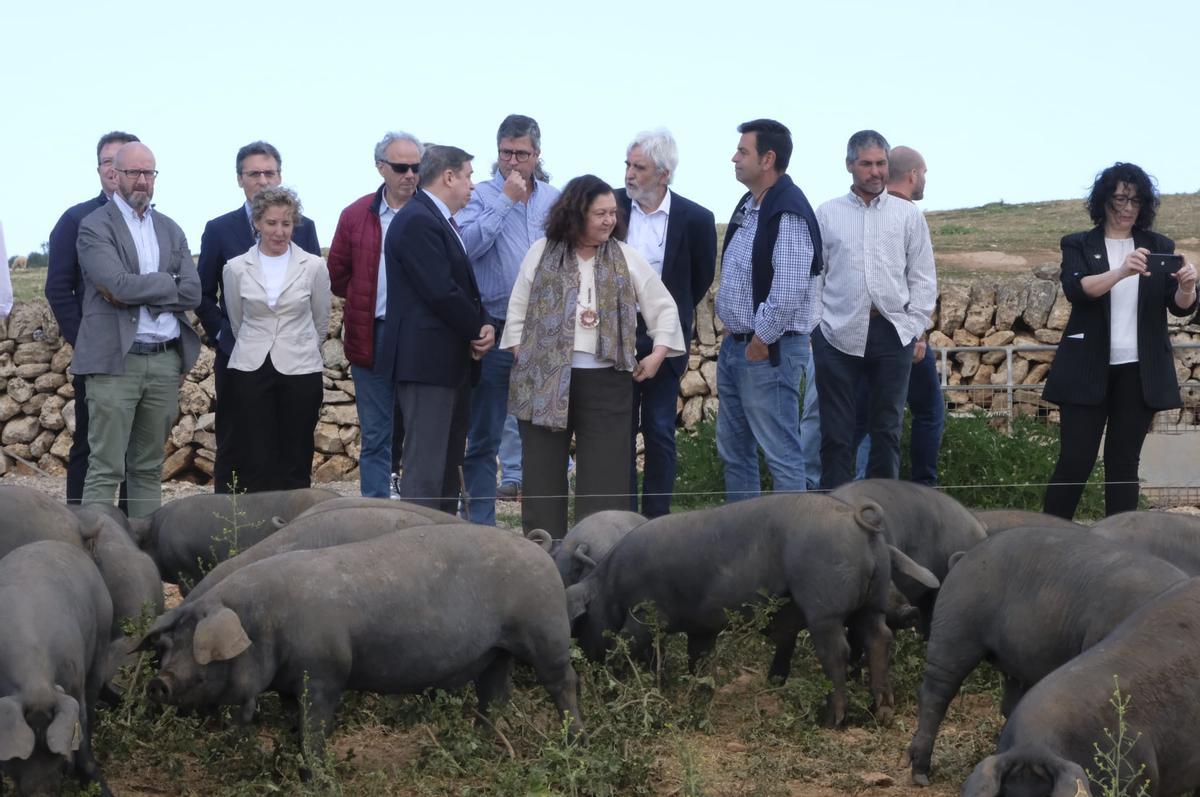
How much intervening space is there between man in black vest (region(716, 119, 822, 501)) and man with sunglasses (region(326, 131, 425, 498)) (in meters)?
1.84

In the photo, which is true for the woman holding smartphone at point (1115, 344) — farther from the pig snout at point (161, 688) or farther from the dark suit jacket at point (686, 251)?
the pig snout at point (161, 688)

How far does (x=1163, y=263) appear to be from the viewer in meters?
8.45

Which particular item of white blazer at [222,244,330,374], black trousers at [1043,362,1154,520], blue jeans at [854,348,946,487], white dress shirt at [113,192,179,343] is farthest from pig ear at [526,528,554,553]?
blue jeans at [854,348,946,487]

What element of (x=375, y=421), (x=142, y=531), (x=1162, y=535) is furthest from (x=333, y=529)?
(x=1162, y=535)

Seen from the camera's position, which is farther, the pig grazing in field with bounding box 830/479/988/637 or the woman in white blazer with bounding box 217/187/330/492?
the woman in white blazer with bounding box 217/187/330/492

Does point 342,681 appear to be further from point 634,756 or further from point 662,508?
point 662,508

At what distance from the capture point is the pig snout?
5.48 meters

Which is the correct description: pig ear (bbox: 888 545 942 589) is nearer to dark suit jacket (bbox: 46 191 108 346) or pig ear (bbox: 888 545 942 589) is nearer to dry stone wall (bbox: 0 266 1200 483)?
dark suit jacket (bbox: 46 191 108 346)

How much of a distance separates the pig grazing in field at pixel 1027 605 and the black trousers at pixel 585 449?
99.3 inches

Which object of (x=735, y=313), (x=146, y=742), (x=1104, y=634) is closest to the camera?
(x=1104, y=634)

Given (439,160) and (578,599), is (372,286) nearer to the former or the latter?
(439,160)

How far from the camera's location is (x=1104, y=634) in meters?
5.61

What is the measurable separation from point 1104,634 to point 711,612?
5.89ft

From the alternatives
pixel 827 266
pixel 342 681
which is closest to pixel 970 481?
pixel 827 266
